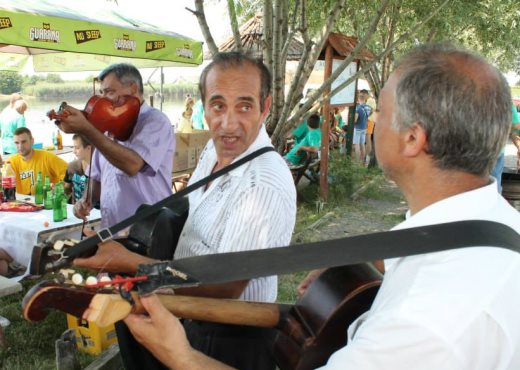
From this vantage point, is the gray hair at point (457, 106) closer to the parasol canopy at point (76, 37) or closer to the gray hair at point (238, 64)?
the gray hair at point (238, 64)

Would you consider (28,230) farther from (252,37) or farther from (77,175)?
(252,37)

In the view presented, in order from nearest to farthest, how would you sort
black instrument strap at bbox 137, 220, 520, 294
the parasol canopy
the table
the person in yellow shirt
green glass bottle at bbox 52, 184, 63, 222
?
black instrument strap at bbox 137, 220, 520, 294, the table, green glass bottle at bbox 52, 184, 63, 222, the parasol canopy, the person in yellow shirt

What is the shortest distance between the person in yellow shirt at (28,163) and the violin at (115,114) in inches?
114

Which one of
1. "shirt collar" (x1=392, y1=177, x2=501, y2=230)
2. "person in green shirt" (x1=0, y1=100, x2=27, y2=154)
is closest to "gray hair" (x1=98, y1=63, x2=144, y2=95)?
"shirt collar" (x1=392, y1=177, x2=501, y2=230)

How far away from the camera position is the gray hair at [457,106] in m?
0.95

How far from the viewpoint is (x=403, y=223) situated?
1095 mm

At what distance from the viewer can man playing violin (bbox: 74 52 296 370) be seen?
1470mm

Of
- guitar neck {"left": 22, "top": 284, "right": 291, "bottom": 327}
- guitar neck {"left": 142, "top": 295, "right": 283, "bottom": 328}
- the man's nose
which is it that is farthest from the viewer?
the man's nose

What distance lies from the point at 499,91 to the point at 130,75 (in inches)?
97.2

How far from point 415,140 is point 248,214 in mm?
628

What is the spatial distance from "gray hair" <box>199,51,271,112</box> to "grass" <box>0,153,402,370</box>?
2.29 metres

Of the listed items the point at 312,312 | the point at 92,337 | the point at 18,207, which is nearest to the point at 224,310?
the point at 312,312

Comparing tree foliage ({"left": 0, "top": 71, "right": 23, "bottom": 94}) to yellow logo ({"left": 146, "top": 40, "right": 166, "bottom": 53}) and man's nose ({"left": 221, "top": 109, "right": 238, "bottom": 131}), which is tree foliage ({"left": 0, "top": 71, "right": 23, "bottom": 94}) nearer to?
yellow logo ({"left": 146, "top": 40, "right": 166, "bottom": 53})

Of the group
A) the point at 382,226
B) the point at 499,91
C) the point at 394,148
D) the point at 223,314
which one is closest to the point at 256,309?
the point at 223,314
